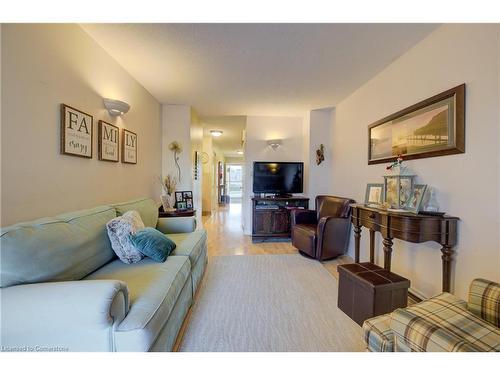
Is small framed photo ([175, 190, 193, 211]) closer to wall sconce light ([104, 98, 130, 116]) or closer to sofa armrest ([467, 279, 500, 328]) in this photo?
wall sconce light ([104, 98, 130, 116])

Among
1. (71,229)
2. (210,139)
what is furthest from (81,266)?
(210,139)

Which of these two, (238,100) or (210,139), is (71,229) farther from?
(210,139)

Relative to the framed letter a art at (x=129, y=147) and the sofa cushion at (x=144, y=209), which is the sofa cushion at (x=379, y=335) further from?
the framed letter a art at (x=129, y=147)

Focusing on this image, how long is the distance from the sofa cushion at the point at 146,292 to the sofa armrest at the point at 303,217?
2.06 metres

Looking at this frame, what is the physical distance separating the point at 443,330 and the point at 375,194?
1870mm

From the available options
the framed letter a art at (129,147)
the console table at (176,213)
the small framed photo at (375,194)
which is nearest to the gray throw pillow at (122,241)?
the framed letter a art at (129,147)

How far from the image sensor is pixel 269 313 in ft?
5.91

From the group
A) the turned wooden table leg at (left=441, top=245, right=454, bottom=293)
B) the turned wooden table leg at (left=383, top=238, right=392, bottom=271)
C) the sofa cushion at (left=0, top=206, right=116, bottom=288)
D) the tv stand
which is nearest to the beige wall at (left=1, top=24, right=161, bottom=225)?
the sofa cushion at (left=0, top=206, right=116, bottom=288)

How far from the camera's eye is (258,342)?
1.47 meters

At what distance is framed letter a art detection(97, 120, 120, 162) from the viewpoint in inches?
84.1

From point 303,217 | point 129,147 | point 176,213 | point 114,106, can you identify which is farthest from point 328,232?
point 114,106

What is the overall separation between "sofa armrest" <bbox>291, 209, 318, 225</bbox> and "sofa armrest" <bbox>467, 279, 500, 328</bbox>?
2.31 metres

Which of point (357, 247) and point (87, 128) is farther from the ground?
point (87, 128)

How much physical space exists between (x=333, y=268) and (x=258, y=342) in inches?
66.4
